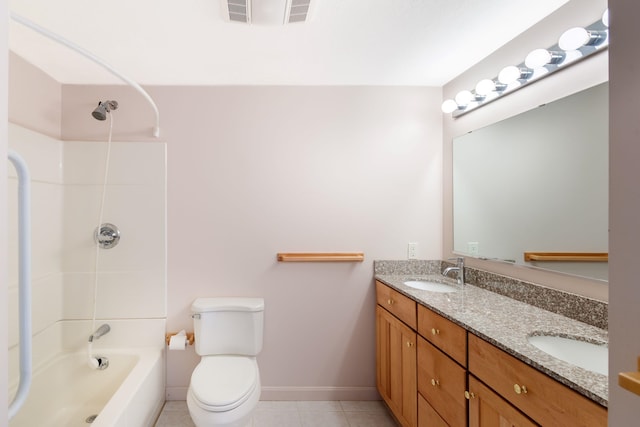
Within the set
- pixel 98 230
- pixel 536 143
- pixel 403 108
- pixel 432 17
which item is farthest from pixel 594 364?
pixel 98 230

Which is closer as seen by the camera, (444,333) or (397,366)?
(444,333)

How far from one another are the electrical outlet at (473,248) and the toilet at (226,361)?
4.72ft

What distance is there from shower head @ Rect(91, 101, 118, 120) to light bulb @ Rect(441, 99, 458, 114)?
2.23 meters

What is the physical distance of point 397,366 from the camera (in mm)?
1810

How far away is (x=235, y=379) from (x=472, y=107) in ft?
7.12

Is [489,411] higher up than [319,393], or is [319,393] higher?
[489,411]

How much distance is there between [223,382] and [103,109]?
1.81m

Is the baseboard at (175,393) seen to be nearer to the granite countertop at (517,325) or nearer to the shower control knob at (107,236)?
the shower control knob at (107,236)

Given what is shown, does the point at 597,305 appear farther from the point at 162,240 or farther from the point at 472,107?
the point at 162,240

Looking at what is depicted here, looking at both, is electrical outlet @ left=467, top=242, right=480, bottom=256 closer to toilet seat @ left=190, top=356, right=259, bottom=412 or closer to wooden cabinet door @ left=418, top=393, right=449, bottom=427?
wooden cabinet door @ left=418, top=393, right=449, bottom=427

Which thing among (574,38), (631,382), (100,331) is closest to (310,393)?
(100,331)

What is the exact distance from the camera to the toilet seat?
1471mm

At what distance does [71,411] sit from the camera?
1.89m

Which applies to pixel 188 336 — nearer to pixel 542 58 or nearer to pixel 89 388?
pixel 89 388
